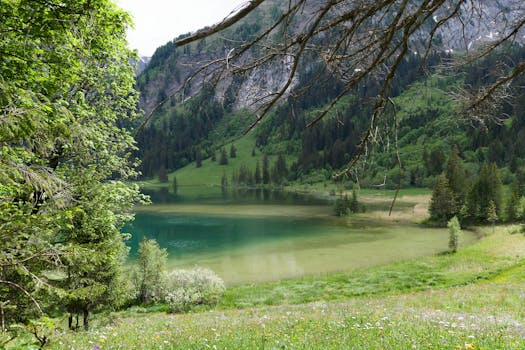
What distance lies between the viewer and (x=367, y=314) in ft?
32.6

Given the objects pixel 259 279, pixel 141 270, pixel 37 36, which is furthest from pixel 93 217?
pixel 259 279

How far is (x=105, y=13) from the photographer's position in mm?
10922

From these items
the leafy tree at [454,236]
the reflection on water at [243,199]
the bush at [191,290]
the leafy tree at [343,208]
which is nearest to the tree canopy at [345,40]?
the bush at [191,290]

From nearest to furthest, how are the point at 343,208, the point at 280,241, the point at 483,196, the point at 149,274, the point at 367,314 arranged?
the point at 367,314 → the point at 149,274 → the point at 280,241 → the point at 483,196 → the point at 343,208

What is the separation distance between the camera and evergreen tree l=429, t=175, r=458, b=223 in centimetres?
7038

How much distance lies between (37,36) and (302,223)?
67243mm

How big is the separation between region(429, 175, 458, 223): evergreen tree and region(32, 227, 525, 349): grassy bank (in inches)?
441

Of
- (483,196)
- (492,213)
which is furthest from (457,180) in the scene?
(492,213)

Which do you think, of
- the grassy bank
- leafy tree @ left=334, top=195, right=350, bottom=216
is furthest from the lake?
the grassy bank

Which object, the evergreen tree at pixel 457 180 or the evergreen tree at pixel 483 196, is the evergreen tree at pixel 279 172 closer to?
the evergreen tree at pixel 457 180

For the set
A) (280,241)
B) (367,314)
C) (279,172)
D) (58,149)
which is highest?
(279,172)

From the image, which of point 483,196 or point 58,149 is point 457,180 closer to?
point 483,196

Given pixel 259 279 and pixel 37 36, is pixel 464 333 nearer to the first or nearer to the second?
pixel 37 36

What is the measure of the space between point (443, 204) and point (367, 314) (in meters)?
69.4
